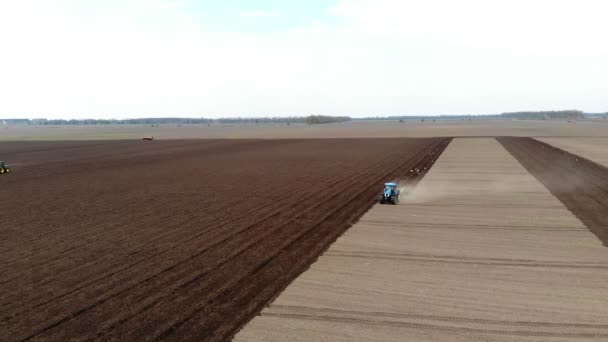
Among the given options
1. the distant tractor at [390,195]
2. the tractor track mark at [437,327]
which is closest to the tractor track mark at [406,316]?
the tractor track mark at [437,327]

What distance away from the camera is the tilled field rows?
9.25 metres

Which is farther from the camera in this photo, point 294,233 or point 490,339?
point 294,233

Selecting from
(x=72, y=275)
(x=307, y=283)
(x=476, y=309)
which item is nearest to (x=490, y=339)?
(x=476, y=309)

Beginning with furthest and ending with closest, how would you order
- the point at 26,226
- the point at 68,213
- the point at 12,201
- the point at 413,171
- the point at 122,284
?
the point at 413,171
the point at 12,201
the point at 68,213
the point at 26,226
the point at 122,284

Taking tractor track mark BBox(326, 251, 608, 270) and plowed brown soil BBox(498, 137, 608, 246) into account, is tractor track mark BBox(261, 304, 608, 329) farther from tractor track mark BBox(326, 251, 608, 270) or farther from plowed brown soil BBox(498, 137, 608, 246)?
plowed brown soil BBox(498, 137, 608, 246)

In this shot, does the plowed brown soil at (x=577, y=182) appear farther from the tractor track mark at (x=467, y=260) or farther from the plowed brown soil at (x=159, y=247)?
the plowed brown soil at (x=159, y=247)

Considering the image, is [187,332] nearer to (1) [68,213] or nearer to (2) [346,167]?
(1) [68,213]

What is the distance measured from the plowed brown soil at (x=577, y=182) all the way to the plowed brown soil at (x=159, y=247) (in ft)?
29.6

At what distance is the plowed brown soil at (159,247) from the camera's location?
32.6 feet

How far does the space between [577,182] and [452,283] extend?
20.9m

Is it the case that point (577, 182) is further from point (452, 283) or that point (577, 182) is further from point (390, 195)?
point (452, 283)

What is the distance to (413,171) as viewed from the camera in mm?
34500

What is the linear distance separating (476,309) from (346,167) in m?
27.4

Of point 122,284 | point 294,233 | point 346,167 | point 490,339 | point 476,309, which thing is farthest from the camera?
point 346,167
